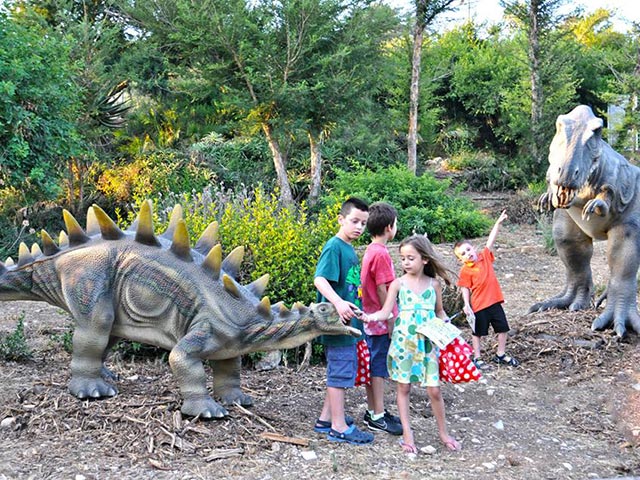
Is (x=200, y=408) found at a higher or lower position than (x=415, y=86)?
lower

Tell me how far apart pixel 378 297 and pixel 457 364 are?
1.93 ft

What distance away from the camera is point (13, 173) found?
30.6 feet

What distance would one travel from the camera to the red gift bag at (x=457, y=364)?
4.02 meters

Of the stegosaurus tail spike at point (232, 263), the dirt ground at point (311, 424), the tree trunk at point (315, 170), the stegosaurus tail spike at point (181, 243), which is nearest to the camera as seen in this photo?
the dirt ground at point (311, 424)

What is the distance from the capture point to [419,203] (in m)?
13.3

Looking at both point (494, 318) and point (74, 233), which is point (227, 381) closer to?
point (74, 233)

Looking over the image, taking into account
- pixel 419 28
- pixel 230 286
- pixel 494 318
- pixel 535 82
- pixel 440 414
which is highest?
pixel 419 28

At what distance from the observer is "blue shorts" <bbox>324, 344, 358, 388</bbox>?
12.9ft

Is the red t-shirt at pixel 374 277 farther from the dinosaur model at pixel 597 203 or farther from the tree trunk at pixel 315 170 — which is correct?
the tree trunk at pixel 315 170

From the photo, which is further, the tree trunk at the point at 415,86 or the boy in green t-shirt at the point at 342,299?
the tree trunk at the point at 415,86

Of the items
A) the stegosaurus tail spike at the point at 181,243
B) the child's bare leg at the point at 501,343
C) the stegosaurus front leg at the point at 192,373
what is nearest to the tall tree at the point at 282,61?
the child's bare leg at the point at 501,343

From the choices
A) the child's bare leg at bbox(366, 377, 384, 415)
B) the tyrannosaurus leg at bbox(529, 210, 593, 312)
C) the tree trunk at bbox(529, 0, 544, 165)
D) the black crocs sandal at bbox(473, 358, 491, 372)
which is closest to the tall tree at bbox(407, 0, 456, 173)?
the tree trunk at bbox(529, 0, 544, 165)

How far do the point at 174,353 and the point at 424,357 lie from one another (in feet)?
4.60

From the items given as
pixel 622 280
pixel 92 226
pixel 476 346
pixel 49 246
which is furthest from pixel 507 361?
pixel 49 246
